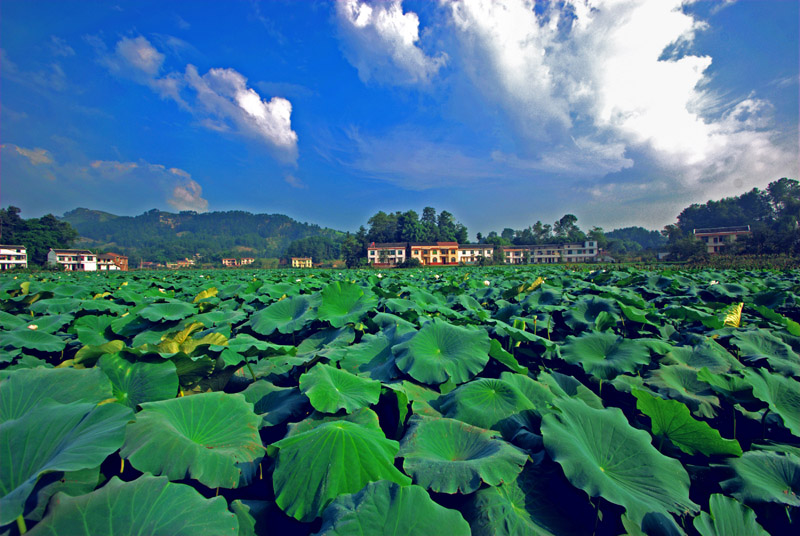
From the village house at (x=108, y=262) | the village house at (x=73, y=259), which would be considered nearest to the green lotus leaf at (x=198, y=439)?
the village house at (x=73, y=259)

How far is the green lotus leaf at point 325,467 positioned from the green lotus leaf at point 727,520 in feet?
3.20

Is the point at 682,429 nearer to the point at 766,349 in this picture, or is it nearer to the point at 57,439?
the point at 766,349

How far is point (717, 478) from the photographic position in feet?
4.57

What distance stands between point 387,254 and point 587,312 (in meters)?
67.4

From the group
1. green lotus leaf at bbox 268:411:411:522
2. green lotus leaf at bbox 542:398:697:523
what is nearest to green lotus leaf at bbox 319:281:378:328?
green lotus leaf at bbox 268:411:411:522

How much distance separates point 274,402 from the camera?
1.75 metres

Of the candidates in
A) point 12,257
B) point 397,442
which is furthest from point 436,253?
point 397,442

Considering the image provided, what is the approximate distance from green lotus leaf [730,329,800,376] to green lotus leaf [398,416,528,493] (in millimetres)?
2453

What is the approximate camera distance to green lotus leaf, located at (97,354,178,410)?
1.65 metres

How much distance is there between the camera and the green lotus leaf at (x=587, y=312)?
3414mm

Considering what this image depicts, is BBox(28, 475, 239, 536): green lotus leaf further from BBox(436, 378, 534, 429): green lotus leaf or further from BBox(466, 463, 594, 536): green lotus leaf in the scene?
BBox(436, 378, 534, 429): green lotus leaf

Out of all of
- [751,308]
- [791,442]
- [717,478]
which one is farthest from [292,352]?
[751,308]

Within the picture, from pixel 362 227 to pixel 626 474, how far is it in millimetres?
95966

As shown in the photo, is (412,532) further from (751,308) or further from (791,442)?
(751,308)
